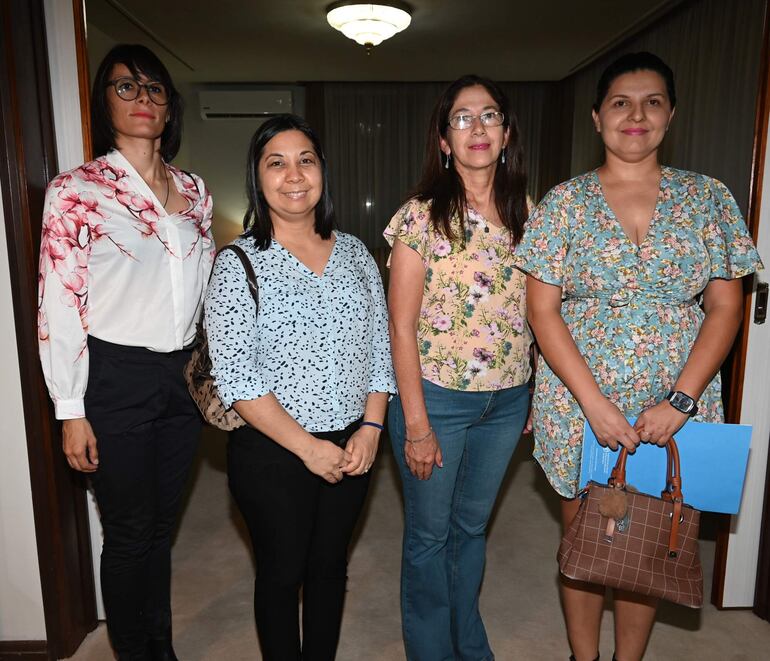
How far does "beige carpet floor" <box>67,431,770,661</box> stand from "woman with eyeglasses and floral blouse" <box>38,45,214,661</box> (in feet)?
1.65

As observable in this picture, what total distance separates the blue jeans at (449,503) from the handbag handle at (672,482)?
0.31m

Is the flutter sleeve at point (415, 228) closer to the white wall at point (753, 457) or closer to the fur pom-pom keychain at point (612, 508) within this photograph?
the fur pom-pom keychain at point (612, 508)

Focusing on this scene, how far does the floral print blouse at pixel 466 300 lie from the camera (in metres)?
1.61

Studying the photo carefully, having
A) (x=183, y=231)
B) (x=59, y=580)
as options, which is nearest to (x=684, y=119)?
(x=183, y=231)

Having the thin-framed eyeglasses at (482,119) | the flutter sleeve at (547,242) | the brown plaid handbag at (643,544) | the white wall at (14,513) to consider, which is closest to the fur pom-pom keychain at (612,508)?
the brown plaid handbag at (643,544)

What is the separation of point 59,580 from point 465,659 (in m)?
1.27

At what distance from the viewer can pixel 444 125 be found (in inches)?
65.5

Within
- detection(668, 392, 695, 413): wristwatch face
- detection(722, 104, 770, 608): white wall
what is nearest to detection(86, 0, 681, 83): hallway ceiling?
detection(722, 104, 770, 608): white wall

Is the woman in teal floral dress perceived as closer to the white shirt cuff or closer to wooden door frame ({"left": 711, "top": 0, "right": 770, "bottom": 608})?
wooden door frame ({"left": 711, "top": 0, "right": 770, "bottom": 608})

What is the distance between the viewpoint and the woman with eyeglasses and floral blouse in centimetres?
154

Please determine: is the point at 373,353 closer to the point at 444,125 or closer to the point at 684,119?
the point at 444,125

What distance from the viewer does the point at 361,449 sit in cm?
152

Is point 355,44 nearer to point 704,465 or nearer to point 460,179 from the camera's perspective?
point 460,179

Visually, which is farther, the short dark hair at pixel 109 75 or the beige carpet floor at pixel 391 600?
the beige carpet floor at pixel 391 600
